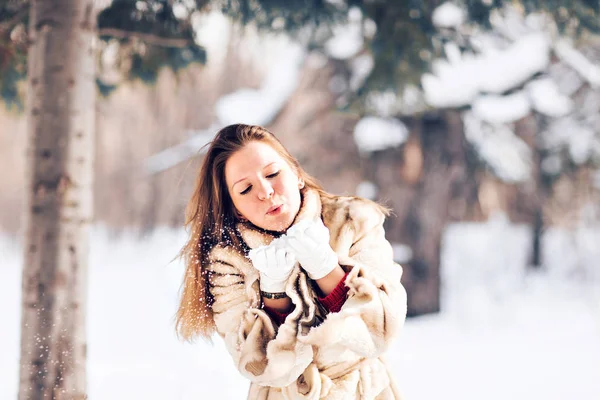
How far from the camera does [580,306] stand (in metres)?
8.41

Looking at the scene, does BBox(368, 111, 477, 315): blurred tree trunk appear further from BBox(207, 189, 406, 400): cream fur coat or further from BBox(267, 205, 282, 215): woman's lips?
BBox(267, 205, 282, 215): woman's lips

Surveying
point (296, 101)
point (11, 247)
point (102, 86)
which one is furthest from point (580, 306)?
point (11, 247)

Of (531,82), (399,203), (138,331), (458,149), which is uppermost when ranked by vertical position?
(531,82)

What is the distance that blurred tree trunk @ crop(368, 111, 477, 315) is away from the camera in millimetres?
7117

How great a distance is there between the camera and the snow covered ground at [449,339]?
4551 mm

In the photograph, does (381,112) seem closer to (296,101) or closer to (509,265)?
(296,101)

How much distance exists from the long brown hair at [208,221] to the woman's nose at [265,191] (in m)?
0.18

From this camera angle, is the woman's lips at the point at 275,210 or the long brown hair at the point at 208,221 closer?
the woman's lips at the point at 275,210

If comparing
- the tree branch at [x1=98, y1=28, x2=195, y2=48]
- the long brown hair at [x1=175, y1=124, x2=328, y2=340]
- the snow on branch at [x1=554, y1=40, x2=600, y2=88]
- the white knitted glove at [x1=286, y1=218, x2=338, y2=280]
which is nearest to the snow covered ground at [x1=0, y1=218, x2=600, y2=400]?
the long brown hair at [x1=175, y1=124, x2=328, y2=340]

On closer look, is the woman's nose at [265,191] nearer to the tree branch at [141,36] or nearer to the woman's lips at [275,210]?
the woman's lips at [275,210]

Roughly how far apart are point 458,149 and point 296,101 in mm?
2137

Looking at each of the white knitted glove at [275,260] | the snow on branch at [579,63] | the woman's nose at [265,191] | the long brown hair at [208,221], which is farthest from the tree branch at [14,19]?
the snow on branch at [579,63]

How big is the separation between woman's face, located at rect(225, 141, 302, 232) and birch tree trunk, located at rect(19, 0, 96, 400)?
123cm

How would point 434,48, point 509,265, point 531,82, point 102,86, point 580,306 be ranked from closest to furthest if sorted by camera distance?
1. point 434,48
2. point 102,86
3. point 531,82
4. point 580,306
5. point 509,265
